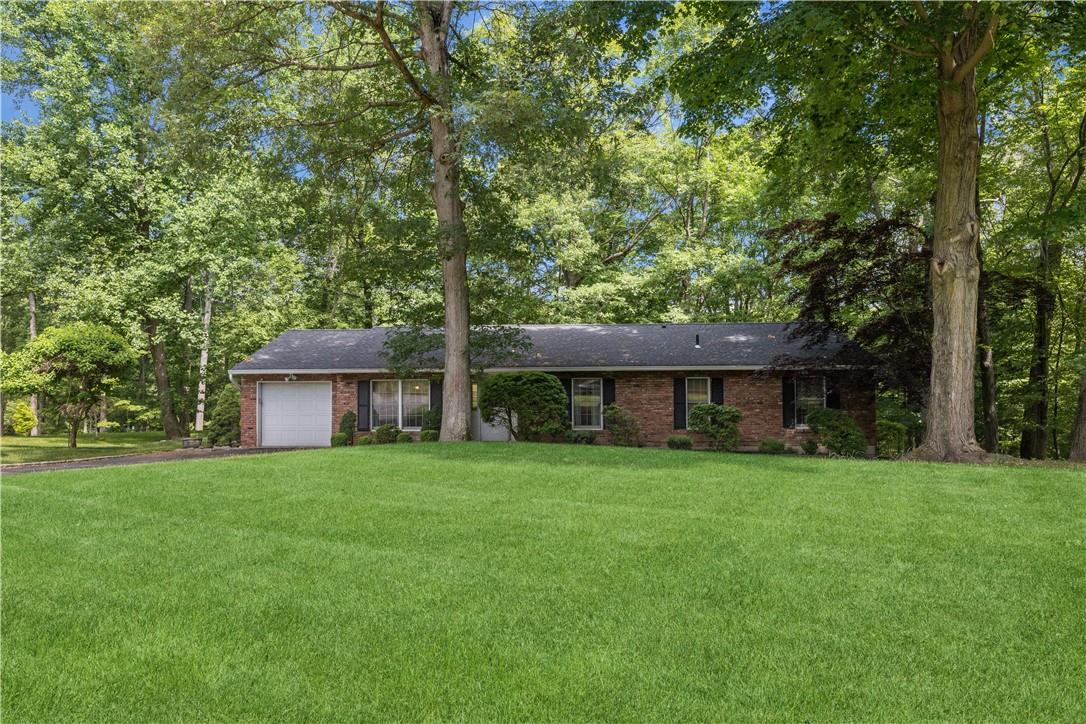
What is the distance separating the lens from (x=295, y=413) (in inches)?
769

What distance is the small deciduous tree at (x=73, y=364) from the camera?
1834cm

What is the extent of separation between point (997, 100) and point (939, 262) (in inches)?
233

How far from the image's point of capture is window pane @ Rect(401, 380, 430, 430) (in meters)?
18.9

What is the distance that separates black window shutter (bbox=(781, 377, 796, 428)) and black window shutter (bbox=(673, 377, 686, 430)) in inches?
102

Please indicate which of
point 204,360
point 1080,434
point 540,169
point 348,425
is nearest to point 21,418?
point 204,360

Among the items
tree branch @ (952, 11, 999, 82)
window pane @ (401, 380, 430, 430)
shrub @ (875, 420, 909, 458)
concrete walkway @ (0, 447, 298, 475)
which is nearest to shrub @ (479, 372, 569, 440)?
window pane @ (401, 380, 430, 430)

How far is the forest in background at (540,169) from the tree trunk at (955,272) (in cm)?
97

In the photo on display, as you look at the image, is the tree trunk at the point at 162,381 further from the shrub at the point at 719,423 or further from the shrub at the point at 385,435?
the shrub at the point at 719,423

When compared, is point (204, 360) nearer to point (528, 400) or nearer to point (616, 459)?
point (528, 400)

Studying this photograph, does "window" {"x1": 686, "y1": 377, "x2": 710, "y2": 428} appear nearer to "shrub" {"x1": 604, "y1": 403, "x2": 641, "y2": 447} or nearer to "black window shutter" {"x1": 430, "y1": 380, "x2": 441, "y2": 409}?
"shrub" {"x1": 604, "y1": 403, "x2": 641, "y2": 447}

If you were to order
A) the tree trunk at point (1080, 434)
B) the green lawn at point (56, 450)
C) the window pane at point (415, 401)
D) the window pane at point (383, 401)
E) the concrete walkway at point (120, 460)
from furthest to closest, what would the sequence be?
1. the window pane at point (383, 401)
2. the window pane at point (415, 401)
3. the green lawn at point (56, 450)
4. the concrete walkway at point (120, 460)
5. the tree trunk at point (1080, 434)

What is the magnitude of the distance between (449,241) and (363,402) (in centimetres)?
686

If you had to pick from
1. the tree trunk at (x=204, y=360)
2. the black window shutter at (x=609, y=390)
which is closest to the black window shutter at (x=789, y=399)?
the black window shutter at (x=609, y=390)

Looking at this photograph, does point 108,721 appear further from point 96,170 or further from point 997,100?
point 96,170
